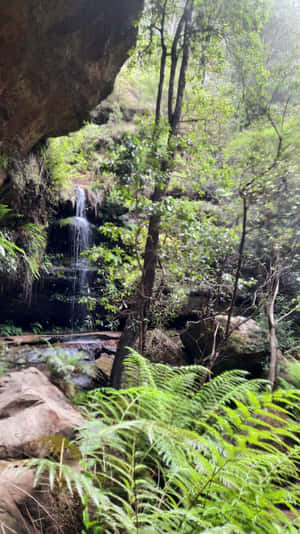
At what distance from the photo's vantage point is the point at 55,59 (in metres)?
3.33

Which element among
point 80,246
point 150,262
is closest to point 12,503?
point 150,262

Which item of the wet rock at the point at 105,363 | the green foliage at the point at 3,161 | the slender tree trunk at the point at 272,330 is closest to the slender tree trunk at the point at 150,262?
the wet rock at the point at 105,363

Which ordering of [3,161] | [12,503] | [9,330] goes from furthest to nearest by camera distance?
[9,330], [3,161], [12,503]

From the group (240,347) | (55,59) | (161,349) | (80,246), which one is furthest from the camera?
(80,246)

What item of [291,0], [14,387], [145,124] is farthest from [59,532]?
[291,0]

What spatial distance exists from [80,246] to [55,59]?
549cm

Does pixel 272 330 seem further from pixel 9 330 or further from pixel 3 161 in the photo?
pixel 9 330

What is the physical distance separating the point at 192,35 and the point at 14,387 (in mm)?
4789

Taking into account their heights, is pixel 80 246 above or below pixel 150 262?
above

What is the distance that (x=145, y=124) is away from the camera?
3395mm

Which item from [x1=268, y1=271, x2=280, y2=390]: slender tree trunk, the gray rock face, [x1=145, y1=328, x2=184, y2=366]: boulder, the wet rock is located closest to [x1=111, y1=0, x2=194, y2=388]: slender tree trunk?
the gray rock face

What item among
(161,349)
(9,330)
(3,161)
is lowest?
(9,330)

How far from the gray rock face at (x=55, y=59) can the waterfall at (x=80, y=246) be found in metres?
4.14

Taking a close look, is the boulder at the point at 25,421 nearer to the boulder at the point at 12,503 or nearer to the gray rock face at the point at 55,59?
the boulder at the point at 12,503
